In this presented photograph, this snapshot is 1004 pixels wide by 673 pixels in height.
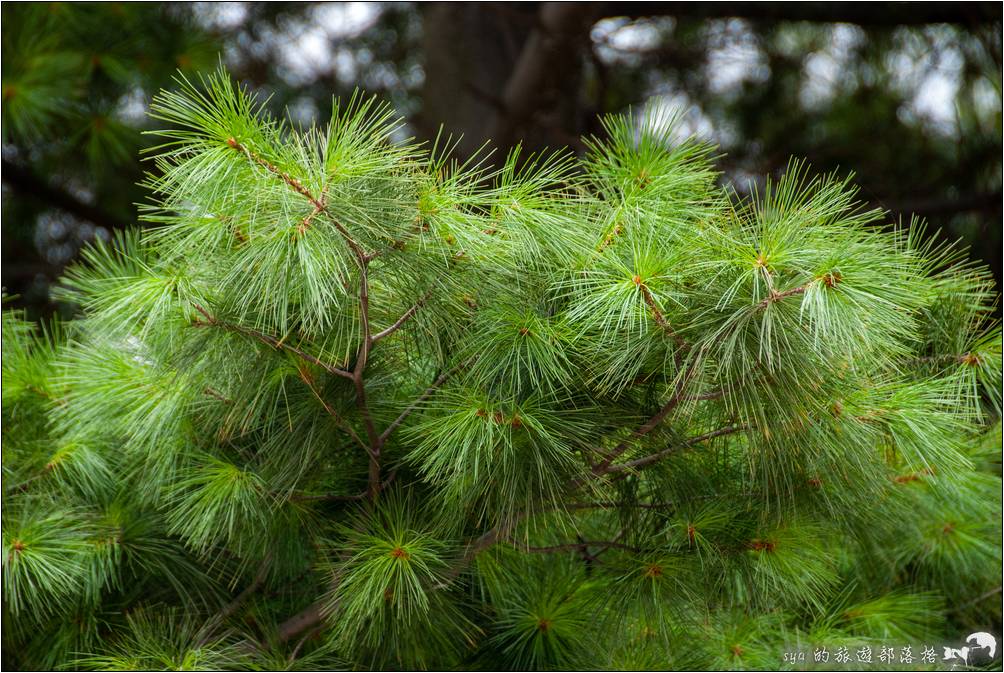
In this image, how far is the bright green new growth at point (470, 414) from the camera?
880 mm

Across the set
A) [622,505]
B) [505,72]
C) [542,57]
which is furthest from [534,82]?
[622,505]

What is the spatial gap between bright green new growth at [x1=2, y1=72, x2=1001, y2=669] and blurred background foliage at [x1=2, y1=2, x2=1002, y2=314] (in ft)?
2.34

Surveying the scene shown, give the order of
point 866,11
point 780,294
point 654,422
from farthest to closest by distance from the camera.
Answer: point 866,11 → point 654,422 → point 780,294

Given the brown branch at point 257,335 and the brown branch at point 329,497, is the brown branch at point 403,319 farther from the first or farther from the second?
the brown branch at point 329,497

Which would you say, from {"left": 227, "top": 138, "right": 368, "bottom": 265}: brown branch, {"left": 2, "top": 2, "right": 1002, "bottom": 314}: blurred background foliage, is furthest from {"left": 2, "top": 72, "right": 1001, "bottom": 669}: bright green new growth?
{"left": 2, "top": 2, "right": 1002, "bottom": 314}: blurred background foliage

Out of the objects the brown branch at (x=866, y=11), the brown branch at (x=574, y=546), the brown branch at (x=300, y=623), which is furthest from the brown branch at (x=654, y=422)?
the brown branch at (x=866, y=11)

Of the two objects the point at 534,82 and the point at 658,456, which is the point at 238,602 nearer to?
the point at 658,456

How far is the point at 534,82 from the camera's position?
1.97 m

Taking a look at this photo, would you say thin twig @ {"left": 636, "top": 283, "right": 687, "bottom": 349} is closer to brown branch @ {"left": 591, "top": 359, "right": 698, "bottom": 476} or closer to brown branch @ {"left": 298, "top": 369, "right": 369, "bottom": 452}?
brown branch @ {"left": 591, "top": 359, "right": 698, "bottom": 476}

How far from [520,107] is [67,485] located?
3.76 feet

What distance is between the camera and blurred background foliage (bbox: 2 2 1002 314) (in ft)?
5.97

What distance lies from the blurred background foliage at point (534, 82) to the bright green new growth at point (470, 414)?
0.71m

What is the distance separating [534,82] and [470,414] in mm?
1204

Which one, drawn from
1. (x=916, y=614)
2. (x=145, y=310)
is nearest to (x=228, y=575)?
(x=145, y=310)
